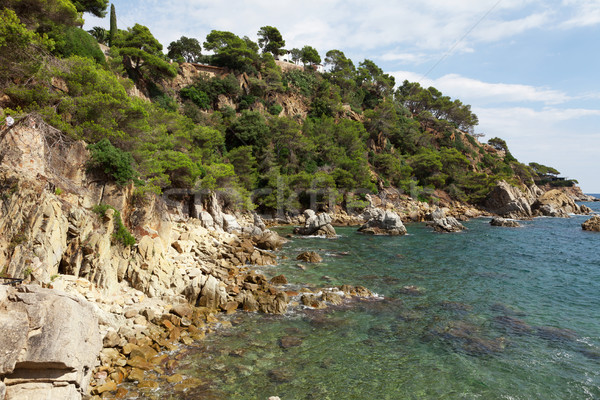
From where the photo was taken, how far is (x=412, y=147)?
70438 millimetres

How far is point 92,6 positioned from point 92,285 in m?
38.3

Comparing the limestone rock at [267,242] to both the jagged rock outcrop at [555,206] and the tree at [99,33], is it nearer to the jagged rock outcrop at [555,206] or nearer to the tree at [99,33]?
the tree at [99,33]

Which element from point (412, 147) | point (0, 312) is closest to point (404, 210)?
point (412, 147)

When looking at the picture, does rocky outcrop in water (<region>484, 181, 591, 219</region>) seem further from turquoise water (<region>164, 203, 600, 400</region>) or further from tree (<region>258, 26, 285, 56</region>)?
tree (<region>258, 26, 285, 56</region>)

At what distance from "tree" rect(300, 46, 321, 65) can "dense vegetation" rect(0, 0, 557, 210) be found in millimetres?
246

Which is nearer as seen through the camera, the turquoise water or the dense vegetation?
the turquoise water

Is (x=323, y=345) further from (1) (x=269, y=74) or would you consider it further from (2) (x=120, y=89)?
(1) (x=269, y=74)

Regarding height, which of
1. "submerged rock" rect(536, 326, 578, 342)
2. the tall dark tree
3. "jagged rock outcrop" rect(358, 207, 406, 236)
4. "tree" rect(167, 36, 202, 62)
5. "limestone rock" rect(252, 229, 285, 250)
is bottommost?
"limestone rock" rect(252, 229, 285, 250)

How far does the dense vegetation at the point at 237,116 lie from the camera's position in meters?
15.3

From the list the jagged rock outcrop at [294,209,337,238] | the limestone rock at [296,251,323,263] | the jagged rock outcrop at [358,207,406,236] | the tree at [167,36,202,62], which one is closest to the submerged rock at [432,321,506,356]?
the limestone rock at [296,251,323,263]

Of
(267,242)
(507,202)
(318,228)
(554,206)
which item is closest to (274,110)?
A: (318,228)

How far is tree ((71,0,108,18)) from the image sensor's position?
3234cm

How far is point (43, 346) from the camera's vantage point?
662 centimetres

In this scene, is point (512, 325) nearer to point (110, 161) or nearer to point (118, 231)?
point (118, 231)
